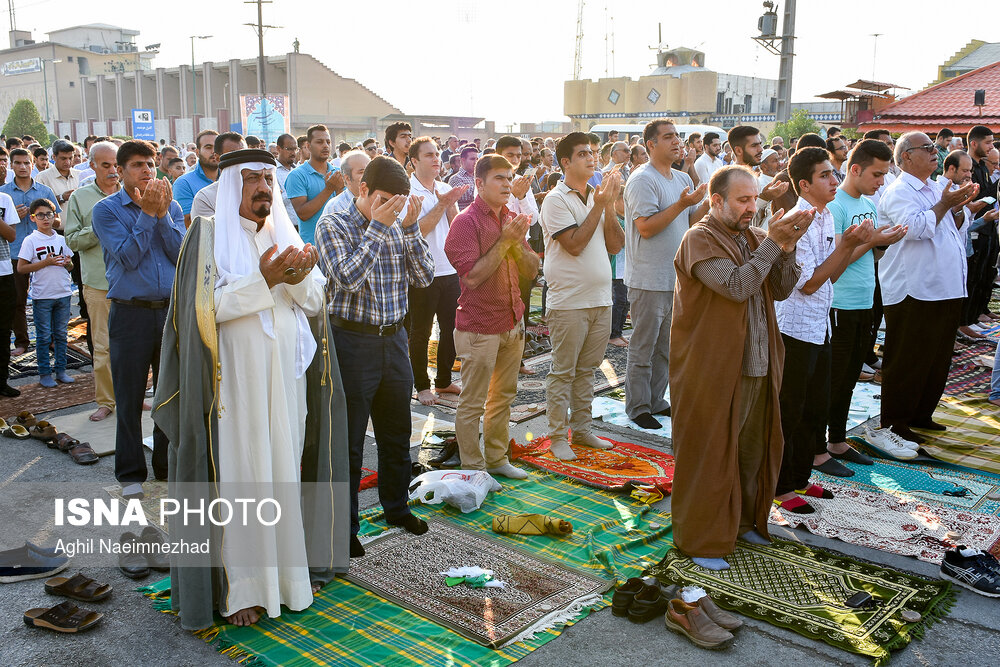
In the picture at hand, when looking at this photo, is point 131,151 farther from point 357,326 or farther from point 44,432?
point 44,432

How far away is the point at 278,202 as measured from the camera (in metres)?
3.93

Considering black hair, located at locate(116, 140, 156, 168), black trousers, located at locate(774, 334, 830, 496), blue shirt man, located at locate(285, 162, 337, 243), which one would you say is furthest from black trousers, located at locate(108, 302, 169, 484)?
black trousers, located at locate(774, 334, 830, 496)

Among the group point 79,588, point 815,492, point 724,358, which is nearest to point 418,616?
point 79,588

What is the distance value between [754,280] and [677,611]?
1648 mm

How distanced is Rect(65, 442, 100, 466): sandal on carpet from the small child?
215 centimetres

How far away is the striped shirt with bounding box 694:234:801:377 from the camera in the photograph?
4.23 meters

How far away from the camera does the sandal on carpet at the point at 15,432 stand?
6367 mm

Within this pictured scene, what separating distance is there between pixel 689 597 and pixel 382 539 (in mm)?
1725

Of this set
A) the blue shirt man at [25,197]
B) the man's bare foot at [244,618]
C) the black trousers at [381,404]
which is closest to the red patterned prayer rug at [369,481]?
the black trousers at [381,404]

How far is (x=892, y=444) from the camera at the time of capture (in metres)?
6.15

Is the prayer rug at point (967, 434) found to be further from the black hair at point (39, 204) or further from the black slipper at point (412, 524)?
the black hair at point (39, 204)

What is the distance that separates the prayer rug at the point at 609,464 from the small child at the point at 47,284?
183 inches

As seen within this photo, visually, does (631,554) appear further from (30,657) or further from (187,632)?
(30,657)

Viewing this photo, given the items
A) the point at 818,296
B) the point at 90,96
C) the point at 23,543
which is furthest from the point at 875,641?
the point at 90,96
